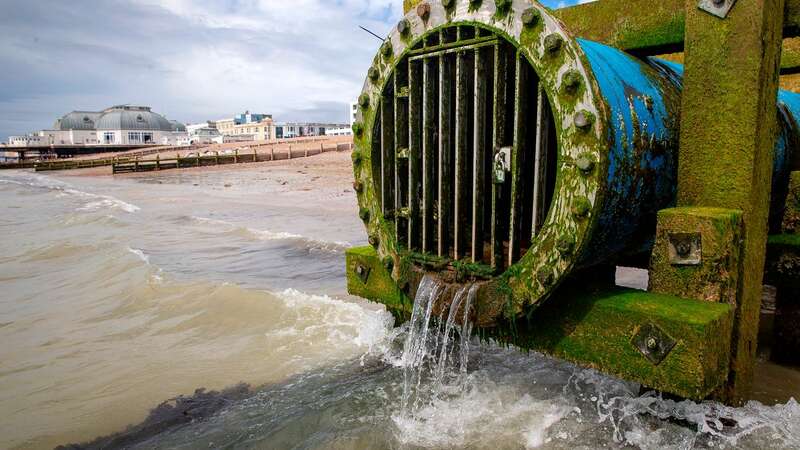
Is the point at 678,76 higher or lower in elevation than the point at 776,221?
higher

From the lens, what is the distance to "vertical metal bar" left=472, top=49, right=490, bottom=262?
2.75m

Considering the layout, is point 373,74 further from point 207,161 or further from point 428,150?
point 207,161

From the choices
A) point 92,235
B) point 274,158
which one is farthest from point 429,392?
point 274,158

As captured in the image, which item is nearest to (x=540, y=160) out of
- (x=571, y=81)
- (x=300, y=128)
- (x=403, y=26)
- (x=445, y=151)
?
(x=571, y=81)

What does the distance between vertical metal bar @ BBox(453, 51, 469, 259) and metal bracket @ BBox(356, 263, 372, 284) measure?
79 centimetres

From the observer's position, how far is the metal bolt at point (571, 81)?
2.29 m

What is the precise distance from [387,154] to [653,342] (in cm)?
185

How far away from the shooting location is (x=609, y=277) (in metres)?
2.94

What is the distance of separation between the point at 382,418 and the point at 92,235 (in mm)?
12686

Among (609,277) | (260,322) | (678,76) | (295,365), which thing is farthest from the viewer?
(260,322)

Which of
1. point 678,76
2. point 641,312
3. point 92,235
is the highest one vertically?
point 678,76

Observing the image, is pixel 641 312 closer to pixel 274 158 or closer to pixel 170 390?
pixel 170 390

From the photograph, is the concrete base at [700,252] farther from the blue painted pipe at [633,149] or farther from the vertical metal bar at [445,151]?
the vertical metal bar at [445,151]

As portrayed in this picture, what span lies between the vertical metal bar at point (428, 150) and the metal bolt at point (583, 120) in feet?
3.20
